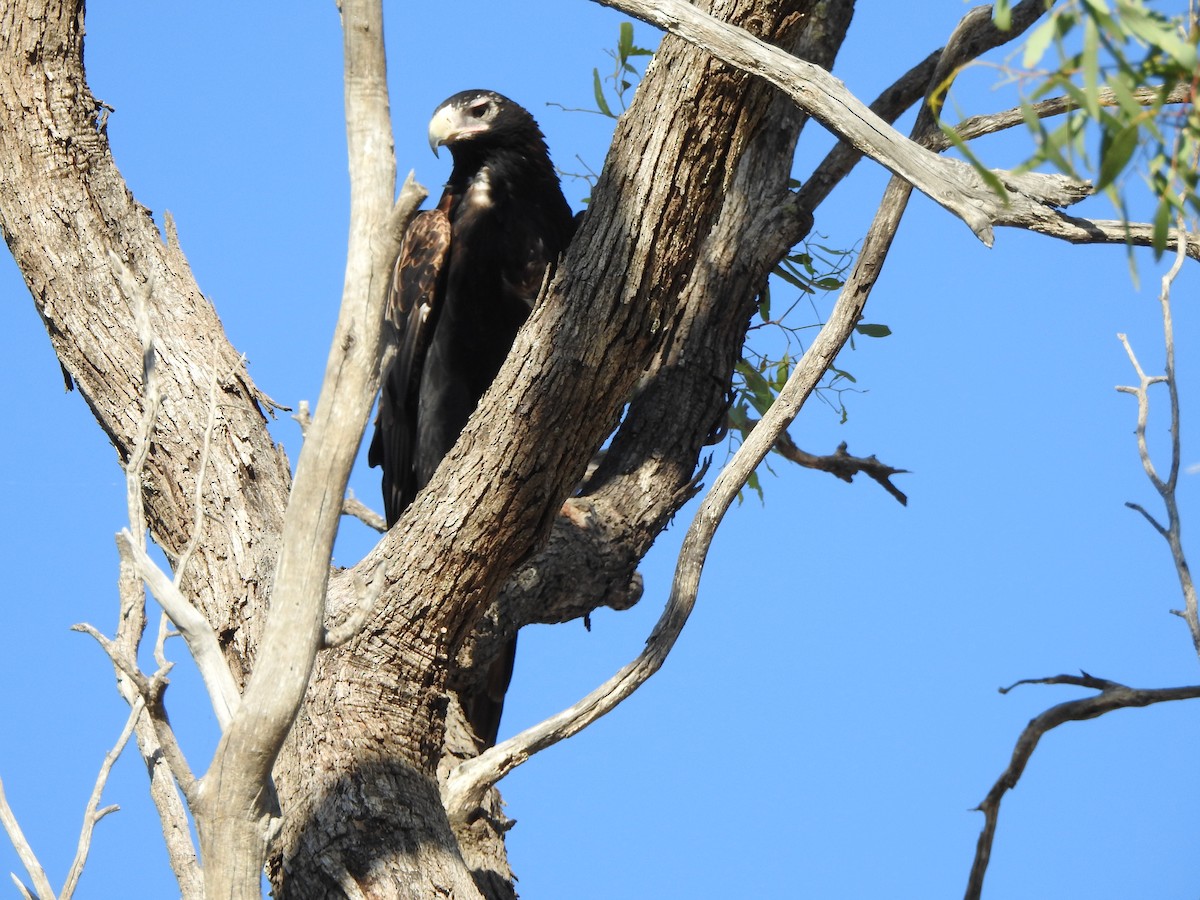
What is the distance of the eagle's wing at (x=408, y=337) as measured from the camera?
3.93m

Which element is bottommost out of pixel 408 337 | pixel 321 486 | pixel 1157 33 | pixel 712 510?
pixel 1157 33

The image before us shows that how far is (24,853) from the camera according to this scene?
2.22 m

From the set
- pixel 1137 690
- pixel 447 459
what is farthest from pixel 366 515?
pixel 1137 690

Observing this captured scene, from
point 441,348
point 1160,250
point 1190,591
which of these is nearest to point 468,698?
point 441,348

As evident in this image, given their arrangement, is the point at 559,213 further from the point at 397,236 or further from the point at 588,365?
the point at 397,236

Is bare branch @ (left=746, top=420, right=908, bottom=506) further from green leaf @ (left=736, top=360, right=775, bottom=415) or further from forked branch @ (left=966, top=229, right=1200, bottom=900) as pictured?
forked branch @ (left=966, top=229, right=1200, bottom=900)

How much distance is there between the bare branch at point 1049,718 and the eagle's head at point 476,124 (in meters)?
2.54

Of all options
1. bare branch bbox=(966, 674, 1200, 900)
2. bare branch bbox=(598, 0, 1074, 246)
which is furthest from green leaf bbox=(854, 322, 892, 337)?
bare branch bbox=(598, 0, 1074, 246)

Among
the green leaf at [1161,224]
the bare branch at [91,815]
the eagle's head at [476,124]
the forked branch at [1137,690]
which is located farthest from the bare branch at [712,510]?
the eagle's head at [476,124]

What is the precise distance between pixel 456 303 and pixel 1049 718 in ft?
7.00

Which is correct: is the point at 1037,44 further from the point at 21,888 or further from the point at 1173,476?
the point at 21,888

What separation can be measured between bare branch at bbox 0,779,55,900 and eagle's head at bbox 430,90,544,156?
262 cm

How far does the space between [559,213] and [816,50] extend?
→ 1029 millimetres

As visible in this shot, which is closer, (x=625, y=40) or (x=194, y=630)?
(x=194, y=630)
